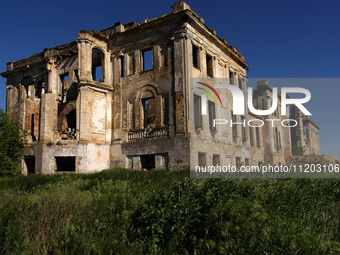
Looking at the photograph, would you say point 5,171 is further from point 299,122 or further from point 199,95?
point 299,122

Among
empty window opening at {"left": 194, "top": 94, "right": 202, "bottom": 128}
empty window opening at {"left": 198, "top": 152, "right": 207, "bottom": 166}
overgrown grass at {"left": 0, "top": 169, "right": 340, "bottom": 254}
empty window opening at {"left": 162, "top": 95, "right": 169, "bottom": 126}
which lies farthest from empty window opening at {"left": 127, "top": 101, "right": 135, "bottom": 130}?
overgrown grass at {"left": 0, "top": 169, "right": 340, "bottom": 254}

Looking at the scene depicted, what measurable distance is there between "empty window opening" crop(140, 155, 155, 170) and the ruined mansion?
6cm

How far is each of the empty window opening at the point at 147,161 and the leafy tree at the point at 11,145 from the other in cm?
776

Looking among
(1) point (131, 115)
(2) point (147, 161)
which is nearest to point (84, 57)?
(1) point (131, 115)

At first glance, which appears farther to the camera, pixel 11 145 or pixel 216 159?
pixel 11 145

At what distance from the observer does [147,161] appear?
16.1m

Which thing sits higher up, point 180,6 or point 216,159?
point 180,6

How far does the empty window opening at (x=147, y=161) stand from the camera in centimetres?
1598

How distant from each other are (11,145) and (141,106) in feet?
28.1

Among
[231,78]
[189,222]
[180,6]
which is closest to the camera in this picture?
[189,222]

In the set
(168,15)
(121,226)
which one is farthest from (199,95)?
(121,226)

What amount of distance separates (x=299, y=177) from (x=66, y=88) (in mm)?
19104

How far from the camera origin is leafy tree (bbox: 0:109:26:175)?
1720cm

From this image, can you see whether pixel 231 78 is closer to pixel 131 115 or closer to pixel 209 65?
pixel 209 65
